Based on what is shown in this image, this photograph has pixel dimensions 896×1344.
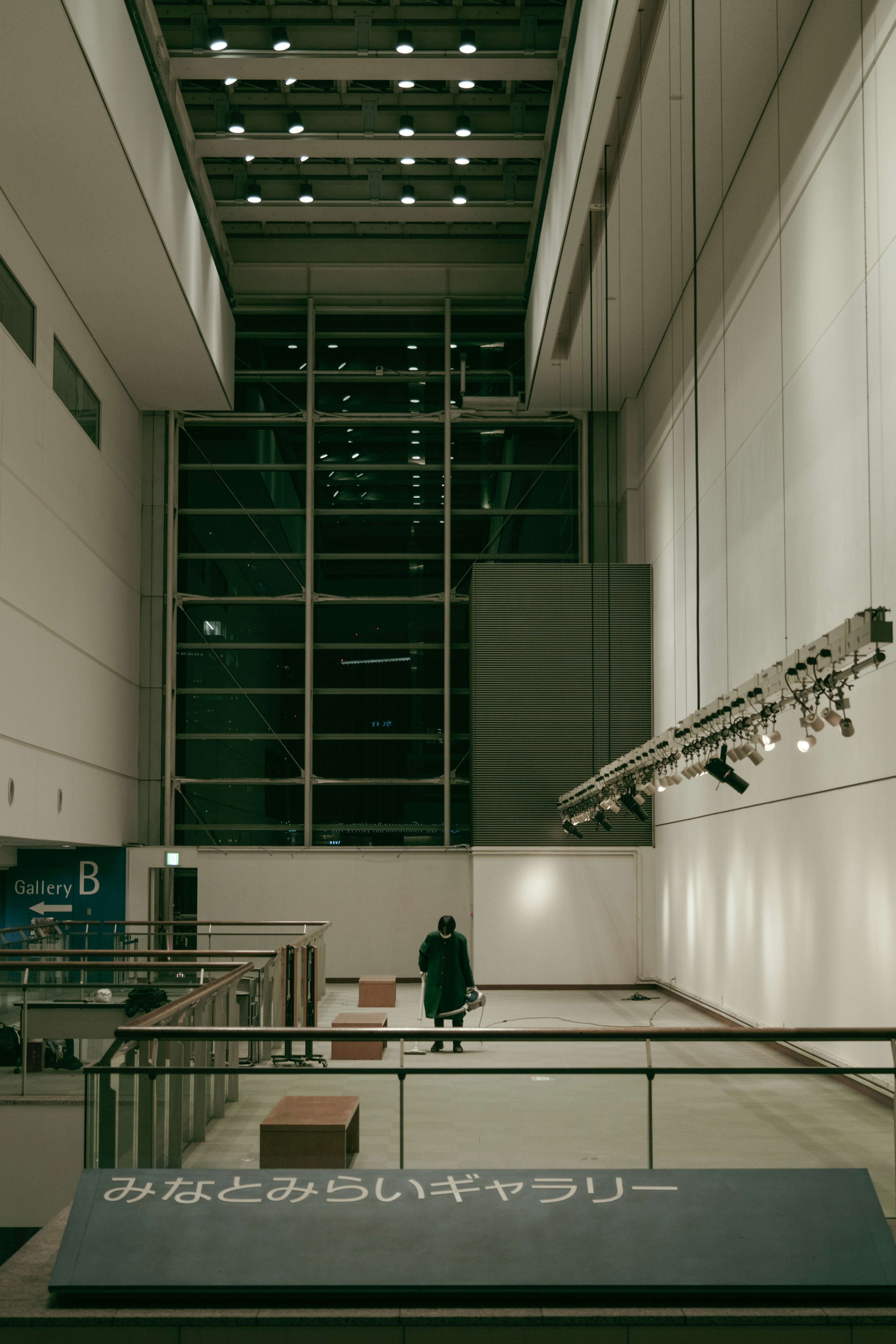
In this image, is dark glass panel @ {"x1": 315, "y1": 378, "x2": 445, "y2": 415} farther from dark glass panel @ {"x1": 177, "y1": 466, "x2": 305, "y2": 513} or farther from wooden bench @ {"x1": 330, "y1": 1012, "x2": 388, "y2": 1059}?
wooden bench @ {"x1": 330, "y1": 1012, "x2": 388, "y2": 1059}

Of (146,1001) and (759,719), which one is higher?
(759,719)

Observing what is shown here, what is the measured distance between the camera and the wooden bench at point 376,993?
16.3 meters

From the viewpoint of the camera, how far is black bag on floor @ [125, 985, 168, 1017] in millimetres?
9344

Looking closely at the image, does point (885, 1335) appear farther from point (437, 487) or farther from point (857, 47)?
point (437, 487)

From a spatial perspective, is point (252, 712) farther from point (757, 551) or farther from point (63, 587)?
point (757, 551)

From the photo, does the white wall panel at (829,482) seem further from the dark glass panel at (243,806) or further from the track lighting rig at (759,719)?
the dark glass panel at (243,806)

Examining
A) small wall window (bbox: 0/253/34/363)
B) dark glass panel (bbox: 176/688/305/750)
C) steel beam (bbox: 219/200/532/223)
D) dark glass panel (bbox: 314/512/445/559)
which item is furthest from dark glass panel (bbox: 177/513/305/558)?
small wall window (bbox: 0/253/34/363)

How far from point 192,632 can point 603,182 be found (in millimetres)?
10877

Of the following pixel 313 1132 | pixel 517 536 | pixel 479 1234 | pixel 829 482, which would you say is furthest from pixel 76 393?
pixel 479 1234

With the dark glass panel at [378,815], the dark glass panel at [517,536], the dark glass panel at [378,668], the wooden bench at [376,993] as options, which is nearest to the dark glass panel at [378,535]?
the dark glass panel at [517,536]

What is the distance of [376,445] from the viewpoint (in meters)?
22.2

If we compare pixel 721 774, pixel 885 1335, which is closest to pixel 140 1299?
pixel 885 1335

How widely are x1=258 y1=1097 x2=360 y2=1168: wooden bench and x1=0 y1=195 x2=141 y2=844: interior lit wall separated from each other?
10.2 metres

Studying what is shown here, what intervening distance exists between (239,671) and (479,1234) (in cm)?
1779
